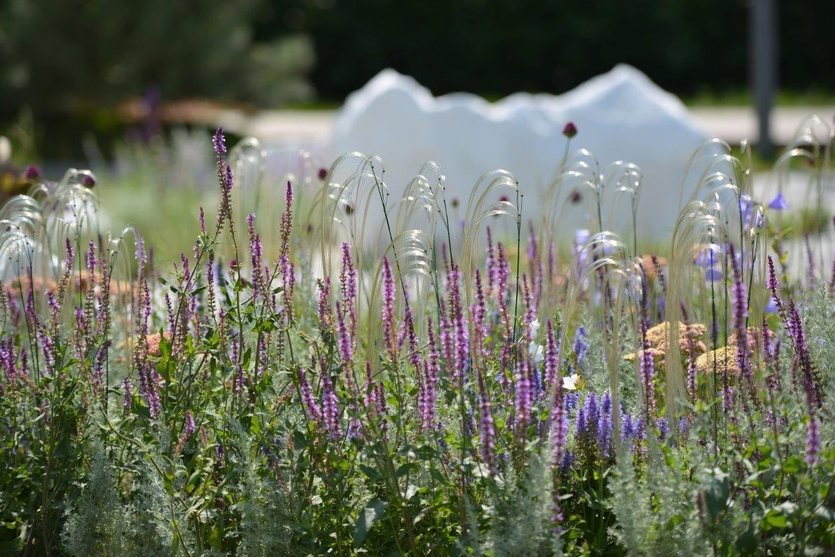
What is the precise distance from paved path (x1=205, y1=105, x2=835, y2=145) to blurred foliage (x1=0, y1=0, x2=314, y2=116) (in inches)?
22.6

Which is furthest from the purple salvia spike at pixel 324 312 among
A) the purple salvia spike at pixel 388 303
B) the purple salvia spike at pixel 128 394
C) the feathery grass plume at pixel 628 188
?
the feathery grass plume at pixel 628 188

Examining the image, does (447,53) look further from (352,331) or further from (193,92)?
(352,331)

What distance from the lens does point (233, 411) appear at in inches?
88.6

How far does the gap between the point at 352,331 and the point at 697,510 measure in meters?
0.82

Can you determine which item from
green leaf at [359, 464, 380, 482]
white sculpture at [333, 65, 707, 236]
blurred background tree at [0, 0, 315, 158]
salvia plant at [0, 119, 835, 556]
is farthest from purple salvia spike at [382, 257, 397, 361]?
blurred background tree at [0, 0, 315, 158]

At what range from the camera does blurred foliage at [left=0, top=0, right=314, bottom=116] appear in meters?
13.6

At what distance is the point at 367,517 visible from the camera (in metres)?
1.96

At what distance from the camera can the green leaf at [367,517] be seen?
6.30 ft

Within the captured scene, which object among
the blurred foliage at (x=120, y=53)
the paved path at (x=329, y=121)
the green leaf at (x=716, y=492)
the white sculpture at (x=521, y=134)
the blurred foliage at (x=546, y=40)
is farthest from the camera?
the blurred foliage at (x=546, y=40)

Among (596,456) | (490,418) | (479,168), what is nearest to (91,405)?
(490,418)

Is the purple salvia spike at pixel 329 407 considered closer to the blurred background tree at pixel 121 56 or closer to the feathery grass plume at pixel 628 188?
the feathery grass plume at pixel 628 188

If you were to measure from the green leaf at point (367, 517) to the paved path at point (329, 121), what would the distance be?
426 inches

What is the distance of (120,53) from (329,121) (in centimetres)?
287

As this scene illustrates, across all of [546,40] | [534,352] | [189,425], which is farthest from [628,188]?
[546,40]
